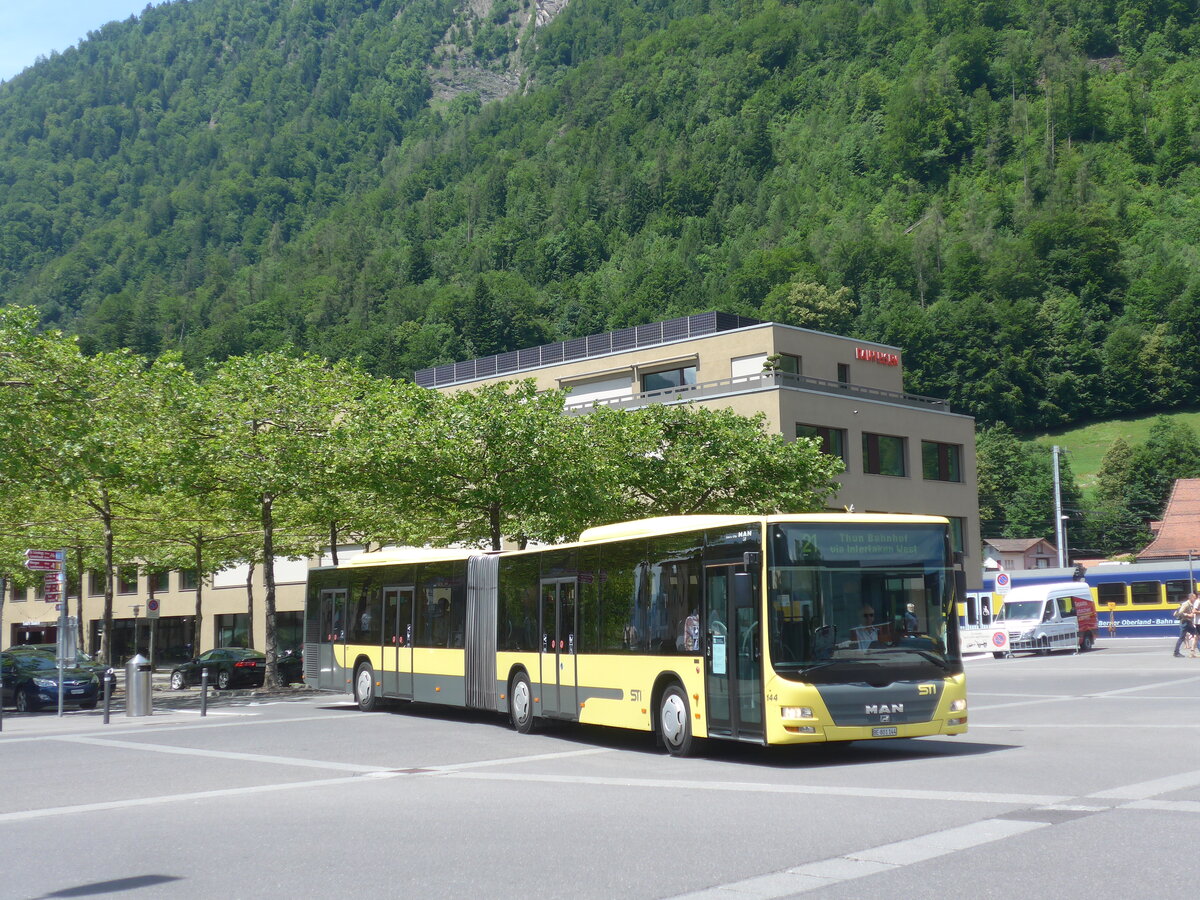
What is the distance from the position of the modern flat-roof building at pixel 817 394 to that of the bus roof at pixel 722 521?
3167cm

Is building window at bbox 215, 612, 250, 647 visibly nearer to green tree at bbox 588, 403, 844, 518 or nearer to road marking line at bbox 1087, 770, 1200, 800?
green tree at bbox 588, 403, 844, 518

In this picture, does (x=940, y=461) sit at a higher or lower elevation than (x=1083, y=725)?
higher

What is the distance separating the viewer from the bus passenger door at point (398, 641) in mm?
23375

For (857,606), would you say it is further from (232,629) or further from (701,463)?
(232,629)

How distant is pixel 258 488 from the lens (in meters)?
30.7

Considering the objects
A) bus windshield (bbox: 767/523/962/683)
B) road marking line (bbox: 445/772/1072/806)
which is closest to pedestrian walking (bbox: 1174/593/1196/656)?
bus windshield (bbox: 767/523/962/683)

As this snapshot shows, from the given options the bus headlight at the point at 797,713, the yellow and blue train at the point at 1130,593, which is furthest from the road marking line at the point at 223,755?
the yellow and blue train at the point at 1130,593

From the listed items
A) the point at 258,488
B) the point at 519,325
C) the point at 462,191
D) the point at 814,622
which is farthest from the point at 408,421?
the point at 462,191

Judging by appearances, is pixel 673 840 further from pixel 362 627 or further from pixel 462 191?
pixel 462 191

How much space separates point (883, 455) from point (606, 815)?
44.9 meters

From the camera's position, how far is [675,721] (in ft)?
51.6

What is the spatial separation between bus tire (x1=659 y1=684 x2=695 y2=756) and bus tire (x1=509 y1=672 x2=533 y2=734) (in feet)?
12.3

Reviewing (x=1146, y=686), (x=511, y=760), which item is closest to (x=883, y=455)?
(x=1146, y=686)

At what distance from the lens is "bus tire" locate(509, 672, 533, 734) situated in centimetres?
1942
